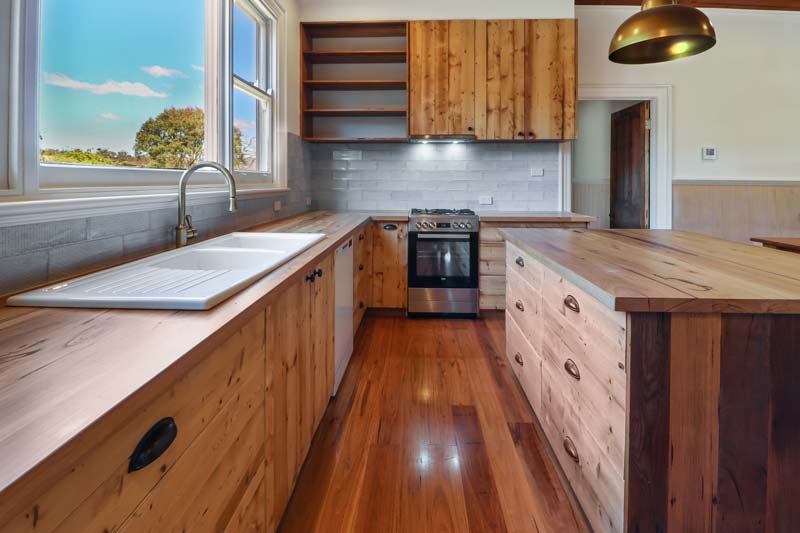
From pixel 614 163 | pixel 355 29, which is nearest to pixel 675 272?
pixel 355 29

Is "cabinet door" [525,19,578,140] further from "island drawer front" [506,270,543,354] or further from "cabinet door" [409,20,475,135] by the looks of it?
"island drawer front" [506,270,543,354]

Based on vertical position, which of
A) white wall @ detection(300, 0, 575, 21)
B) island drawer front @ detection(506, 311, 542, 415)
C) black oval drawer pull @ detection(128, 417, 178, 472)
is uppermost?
white wall @ detection(300, 0, 575, 21)

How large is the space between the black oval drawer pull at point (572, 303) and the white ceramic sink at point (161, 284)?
99cm

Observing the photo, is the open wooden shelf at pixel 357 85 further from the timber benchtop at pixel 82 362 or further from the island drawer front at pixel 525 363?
the timber benchtop at pixel 82 362

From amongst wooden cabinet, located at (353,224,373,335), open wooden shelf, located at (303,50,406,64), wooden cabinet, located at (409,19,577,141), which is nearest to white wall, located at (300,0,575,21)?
wooden cabinet, located at (409,19,577,141)

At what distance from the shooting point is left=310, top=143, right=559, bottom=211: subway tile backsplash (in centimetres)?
448

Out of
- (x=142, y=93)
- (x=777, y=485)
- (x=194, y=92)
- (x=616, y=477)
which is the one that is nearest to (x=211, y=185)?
(x=194, y=92)

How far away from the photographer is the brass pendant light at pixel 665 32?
1.84 metres

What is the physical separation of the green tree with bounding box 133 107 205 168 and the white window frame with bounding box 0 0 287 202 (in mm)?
69

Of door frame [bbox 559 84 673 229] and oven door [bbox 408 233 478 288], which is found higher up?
door frame [bbox 559 84 673 229]

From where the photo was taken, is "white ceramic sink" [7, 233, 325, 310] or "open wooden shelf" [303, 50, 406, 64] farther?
"open wooden shelf" [303, 50, 406, 64]

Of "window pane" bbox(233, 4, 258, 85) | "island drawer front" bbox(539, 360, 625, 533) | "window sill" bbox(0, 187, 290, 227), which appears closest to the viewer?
"window sill" bbox(0, 187, 290, 227)

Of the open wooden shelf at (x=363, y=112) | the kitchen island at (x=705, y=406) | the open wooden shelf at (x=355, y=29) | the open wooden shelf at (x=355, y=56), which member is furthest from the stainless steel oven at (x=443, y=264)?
the kitchen island at (x=705, y=406)

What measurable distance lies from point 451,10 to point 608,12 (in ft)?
5.14
